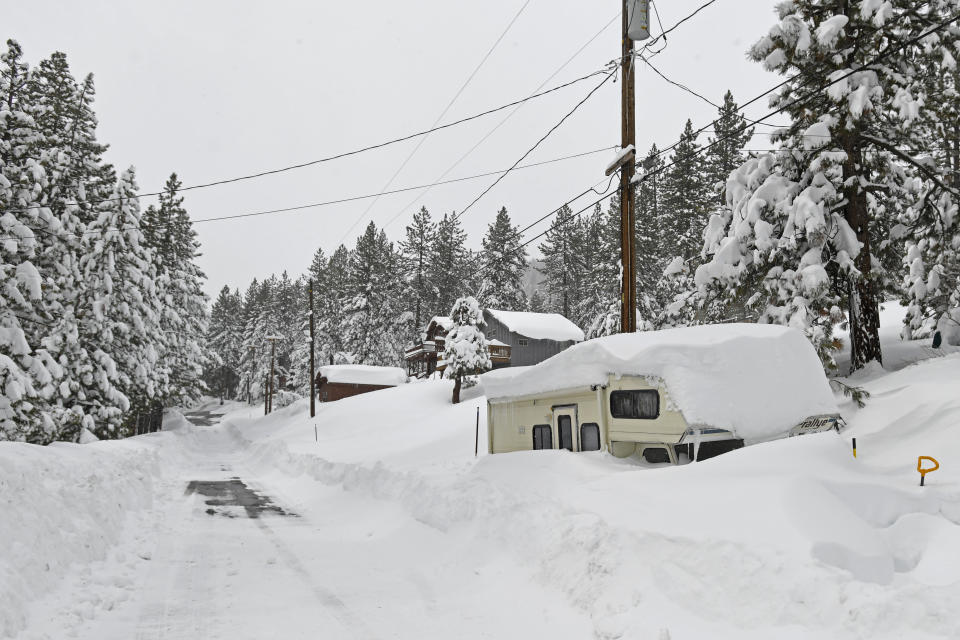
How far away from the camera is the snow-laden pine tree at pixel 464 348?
116ft

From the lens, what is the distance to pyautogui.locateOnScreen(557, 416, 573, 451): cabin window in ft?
41.3

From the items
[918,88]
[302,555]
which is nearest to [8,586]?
[302,555]

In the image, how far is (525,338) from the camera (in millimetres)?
46719

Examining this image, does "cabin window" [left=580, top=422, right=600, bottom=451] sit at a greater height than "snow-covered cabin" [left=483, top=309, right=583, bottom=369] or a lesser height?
lesser

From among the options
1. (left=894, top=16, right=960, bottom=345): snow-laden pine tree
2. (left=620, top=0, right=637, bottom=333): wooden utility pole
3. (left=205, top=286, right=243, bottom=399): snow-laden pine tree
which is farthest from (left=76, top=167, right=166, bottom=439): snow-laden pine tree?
(left=205, top=286, right=243, bottom=399): snow-laden pine tree

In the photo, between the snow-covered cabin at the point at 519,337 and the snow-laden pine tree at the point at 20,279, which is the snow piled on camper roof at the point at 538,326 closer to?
the snow-covered cabin at the point at 519,337

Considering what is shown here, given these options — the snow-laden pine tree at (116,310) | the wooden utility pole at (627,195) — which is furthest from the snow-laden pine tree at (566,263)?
the wooden utility pole at (627,195)

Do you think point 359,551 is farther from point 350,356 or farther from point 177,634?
point 350,356

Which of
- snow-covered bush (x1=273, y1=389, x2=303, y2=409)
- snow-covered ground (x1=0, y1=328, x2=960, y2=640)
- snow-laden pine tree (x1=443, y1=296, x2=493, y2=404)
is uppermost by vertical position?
snow-laden pine tree (x1=443, y1=296, x2=493, y2=404)

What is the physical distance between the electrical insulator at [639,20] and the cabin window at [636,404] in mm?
8617

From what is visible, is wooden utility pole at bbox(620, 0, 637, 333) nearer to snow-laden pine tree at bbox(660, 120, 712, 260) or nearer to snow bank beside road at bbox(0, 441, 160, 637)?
snow bank beside road at bbox(0, 441, 160, 637)

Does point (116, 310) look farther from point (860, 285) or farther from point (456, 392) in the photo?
point (860, 285)

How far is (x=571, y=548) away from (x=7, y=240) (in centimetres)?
1930

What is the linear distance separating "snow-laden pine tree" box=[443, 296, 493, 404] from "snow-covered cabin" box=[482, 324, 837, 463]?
2317cm
